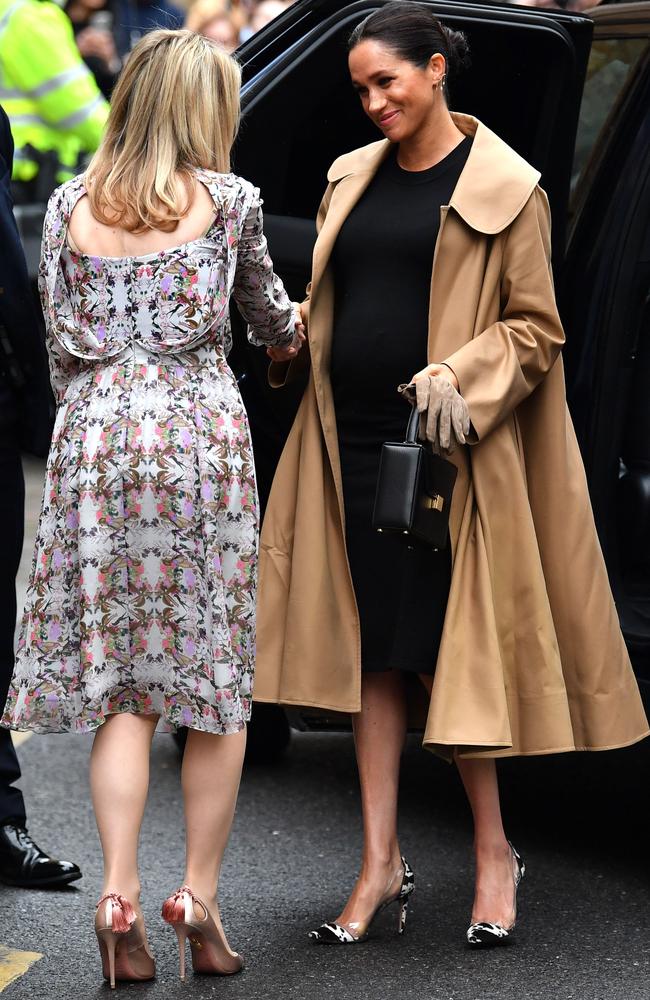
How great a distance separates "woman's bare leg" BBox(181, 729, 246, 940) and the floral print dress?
0.09 m

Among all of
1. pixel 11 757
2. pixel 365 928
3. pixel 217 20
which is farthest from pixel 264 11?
pixel 365 928

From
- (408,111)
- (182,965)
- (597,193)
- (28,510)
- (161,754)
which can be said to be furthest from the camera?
(28,510)

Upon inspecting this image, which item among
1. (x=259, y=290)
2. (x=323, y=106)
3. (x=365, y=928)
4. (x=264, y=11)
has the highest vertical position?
(x=264, y=11)

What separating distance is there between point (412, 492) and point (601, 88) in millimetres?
1473

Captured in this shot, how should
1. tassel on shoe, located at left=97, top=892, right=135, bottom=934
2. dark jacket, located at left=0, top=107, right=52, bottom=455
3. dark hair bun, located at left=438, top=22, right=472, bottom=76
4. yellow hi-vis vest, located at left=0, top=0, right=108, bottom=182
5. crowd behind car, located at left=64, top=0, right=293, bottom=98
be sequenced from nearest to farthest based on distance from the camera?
tassel on shoe, located at left=97, top=892, right=135, bottom=934 → dark hair bun, located at left=438, top=22, right=472, bottom=76 → dark jacket, located at left=0, top=107, right=52, bottom=455 → yellow hi-vis vest, located at left=0, top=0, right=108, bottom=182 → crowd behind car, located at left=64, top=0, right=293, bottom=98

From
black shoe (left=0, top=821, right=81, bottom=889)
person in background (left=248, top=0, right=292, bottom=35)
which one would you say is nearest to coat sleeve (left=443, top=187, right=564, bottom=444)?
black shoe (left=0, top=821, right=81, bottom=889)

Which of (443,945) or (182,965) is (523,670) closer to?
(443,945)

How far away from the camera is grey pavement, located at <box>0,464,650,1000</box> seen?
3299mm

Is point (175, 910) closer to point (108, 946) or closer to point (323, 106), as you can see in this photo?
point (108, 946)

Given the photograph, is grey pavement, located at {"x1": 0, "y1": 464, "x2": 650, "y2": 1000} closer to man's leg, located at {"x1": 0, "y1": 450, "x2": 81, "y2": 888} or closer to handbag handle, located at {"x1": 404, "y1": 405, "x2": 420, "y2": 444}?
man's leg, located at {"x1": 0, "y1": 450, "x2": 81, "y2": 888}

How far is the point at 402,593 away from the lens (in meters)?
3.52

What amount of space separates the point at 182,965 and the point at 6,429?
127cm

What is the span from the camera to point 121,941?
3.17m

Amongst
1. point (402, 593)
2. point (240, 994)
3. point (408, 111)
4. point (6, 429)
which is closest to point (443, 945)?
point (240, 994)
